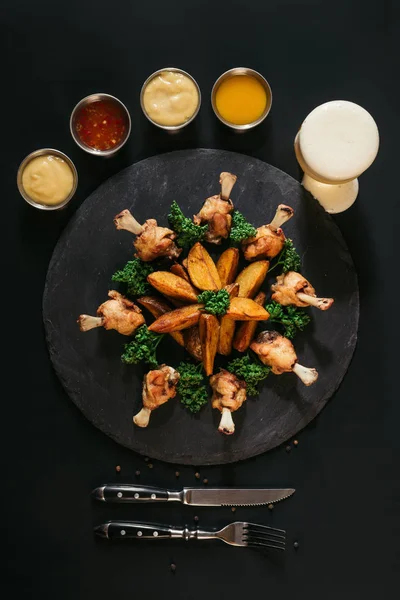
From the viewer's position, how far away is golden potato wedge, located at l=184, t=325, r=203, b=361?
14.4 ft

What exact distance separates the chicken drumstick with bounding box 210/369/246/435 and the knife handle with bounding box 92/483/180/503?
1.75ft

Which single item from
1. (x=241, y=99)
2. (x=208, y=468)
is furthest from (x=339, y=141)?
(x=208, y=468)

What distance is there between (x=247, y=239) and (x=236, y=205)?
28 centimetres

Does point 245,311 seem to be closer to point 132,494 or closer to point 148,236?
point 148,236

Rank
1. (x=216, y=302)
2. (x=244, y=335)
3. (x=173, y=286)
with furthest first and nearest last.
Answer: (x=244, y=335) < (x=173, y=286) < (x=216, y=302)

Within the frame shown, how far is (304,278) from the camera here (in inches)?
175

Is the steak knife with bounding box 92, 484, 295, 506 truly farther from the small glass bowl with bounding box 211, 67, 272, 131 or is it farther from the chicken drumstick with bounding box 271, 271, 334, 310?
the small glass bowl with bounding box 211, 67, 272, 131

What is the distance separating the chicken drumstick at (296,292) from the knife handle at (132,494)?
1.33m

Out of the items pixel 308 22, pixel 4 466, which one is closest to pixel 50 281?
pixel 4 466

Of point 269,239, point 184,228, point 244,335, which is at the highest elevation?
point 184,228

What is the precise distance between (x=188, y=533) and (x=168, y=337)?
46.4 inches

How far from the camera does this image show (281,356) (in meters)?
4.30

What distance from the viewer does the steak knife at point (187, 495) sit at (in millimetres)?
4441

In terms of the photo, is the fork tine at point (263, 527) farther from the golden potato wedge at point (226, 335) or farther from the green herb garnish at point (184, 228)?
the green herb garnish at point (184, 228)
